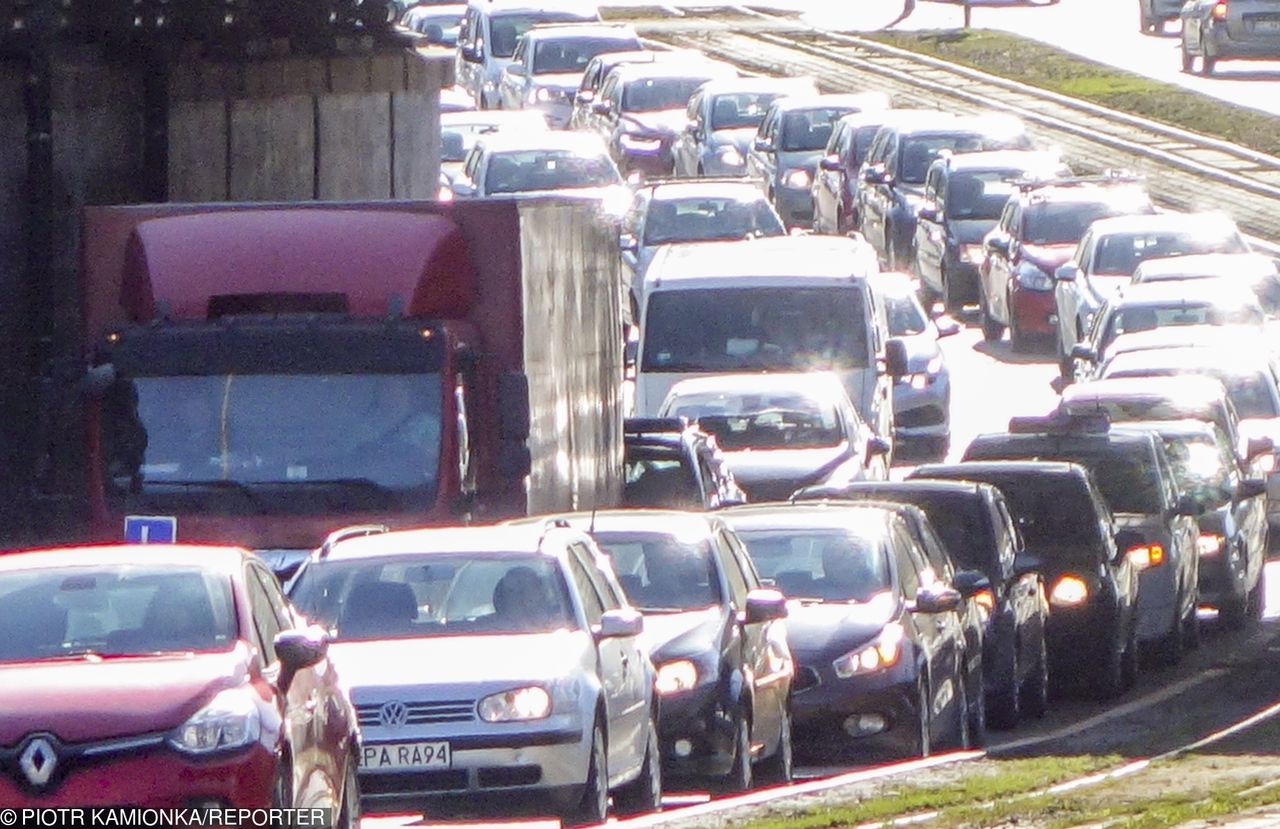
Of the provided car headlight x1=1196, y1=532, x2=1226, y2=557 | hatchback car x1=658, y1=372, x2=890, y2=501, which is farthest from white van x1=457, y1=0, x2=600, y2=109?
car headlight x1=1196, y1=532, x2=1226, y2=557

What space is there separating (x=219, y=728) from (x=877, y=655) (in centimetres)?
665

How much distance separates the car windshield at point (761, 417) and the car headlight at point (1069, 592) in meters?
Answer: 4.64

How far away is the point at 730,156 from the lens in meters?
44.9

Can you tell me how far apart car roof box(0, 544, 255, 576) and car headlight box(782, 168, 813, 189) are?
3215 cm

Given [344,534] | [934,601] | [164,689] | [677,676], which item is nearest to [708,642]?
[677,676]

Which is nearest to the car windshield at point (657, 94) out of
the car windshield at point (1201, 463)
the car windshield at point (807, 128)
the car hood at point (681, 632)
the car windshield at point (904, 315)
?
the car windshield at point (807, 128)

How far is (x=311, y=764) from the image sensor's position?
11773mm

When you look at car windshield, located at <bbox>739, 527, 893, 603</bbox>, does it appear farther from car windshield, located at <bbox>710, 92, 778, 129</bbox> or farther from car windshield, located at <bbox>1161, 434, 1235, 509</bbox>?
car windshield, located at <bbox>710, 92, 778, 129</bbox>

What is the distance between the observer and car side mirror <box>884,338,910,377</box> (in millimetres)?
27000

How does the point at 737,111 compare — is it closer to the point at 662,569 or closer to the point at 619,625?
the point at 662,569

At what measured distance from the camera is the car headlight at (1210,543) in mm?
25094

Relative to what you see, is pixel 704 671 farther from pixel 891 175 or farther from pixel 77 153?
pixel 891 175

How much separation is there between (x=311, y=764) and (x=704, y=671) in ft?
13.6

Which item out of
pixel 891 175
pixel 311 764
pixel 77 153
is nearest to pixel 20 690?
pixel 311 764
